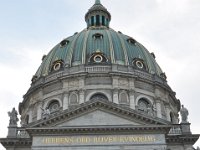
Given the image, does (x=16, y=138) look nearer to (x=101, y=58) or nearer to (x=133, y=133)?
(x=133, y=133)

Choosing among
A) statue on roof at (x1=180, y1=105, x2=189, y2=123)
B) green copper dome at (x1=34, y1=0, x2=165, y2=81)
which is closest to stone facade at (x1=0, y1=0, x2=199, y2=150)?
green copper dome at (x1=34, y1=0, x2=165, y2=81)

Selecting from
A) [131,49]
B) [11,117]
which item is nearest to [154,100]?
[131,49]

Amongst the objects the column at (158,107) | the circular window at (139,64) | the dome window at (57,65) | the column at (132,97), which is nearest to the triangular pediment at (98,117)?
the column at (132,97)

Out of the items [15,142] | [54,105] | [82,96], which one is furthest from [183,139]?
[54,105]

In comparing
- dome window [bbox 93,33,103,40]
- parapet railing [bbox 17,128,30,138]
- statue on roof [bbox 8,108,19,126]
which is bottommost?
parapet railing [bbox 17,128,30,138]

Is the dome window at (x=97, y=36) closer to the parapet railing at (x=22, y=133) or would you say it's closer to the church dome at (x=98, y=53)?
the church dome at (x=98, y=53)

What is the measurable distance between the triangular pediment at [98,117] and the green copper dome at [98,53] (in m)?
14.5

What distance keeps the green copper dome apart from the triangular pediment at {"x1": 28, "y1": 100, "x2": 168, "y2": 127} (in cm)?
1454

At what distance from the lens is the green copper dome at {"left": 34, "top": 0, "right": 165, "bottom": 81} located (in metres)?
52.3

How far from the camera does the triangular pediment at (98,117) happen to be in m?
37.0

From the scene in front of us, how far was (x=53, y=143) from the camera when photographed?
3647cm

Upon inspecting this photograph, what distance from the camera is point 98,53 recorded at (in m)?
52.1

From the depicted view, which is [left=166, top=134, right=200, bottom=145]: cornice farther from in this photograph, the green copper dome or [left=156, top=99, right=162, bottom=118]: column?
the green copper dome

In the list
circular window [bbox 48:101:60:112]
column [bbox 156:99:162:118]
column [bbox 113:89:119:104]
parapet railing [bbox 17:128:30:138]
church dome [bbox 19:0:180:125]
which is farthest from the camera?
circular window [bbox 48:101:60:112]
